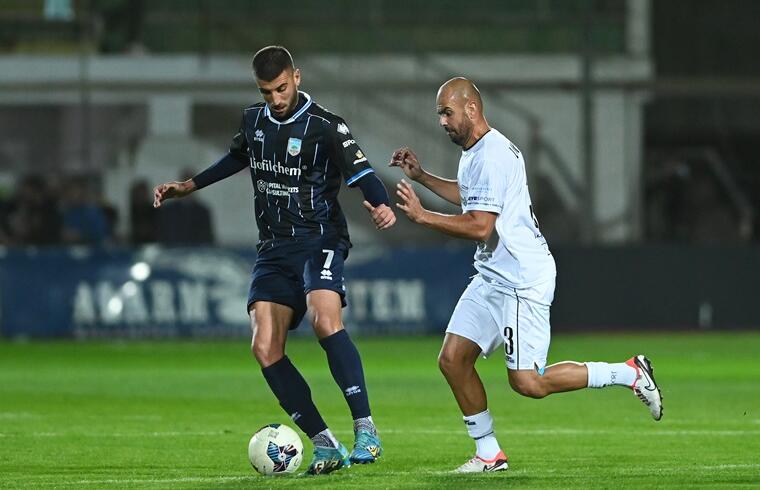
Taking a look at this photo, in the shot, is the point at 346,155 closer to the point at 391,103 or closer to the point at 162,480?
the point at 162,480

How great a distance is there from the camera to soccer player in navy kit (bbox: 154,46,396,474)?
8469 mm

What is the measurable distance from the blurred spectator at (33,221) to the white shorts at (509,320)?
14654mm

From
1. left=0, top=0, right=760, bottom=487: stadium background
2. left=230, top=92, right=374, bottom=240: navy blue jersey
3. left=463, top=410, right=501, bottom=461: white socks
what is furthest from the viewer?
left=0, top=0, right=760, bottom=487: stadium background

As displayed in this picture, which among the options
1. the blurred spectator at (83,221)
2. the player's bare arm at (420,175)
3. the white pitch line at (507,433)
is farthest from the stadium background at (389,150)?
the player's bare arm at (420,175)

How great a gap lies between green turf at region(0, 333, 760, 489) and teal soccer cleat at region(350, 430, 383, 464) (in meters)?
0.07

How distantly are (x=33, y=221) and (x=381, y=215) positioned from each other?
1493 centimetres

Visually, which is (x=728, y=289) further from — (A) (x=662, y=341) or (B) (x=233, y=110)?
(B) (x=233, y=110)

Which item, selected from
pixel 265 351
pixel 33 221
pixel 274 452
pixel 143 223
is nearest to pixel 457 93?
pixel 265 351

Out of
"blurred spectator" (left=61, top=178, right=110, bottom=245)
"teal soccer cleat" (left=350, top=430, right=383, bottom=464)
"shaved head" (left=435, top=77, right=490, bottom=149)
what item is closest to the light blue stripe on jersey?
"shaved head" (left=435, top=77, right=490, bottom=149)

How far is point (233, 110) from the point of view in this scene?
79.5 feet

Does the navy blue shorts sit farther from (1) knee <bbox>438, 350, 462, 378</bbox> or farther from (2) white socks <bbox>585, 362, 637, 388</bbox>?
(2) white socks <bbox>585, 362, 637, 388</bbox>

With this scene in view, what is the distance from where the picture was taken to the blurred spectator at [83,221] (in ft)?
73.0

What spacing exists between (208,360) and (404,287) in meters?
4.16

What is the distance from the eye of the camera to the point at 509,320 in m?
8.33
